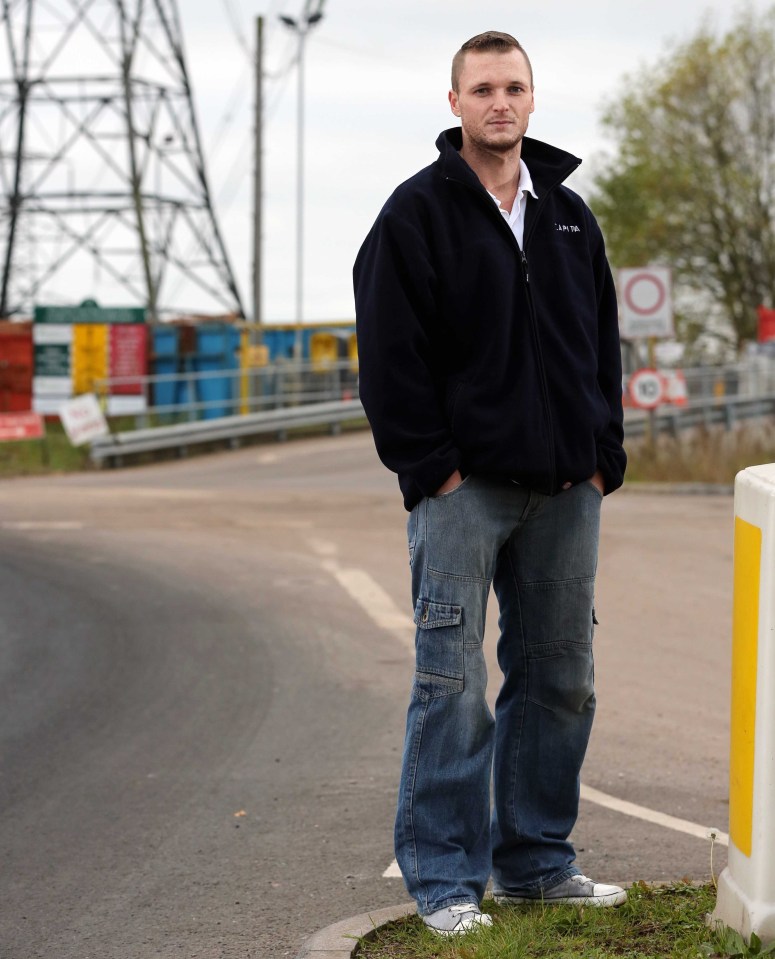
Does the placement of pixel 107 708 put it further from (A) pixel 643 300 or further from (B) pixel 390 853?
(A) pixel 643 300

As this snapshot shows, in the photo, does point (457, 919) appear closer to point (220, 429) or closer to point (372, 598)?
point (372, 598)

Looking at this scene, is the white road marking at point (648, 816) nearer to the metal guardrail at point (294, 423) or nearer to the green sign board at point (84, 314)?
the metal guardrail at point (294, 423)

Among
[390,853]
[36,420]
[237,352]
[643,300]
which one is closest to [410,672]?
[390,853]

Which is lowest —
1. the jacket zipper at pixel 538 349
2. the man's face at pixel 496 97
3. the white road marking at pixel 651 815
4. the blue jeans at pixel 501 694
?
the white road marking at pixel 651 815

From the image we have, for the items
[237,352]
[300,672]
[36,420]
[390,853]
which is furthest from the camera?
[237,352]

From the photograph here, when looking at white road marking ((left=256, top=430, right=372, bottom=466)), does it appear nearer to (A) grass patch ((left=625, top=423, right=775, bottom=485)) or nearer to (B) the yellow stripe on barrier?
(A) grass patch ((left=625, top=423, right=775, bottom=485))

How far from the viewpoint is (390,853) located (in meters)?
4.90

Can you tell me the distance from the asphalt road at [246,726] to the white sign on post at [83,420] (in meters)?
11.9

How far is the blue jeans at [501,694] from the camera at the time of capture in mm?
3750

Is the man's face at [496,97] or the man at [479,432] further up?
the man's face at [496,97]

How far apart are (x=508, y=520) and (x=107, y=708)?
3858mm

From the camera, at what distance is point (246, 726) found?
270 inches

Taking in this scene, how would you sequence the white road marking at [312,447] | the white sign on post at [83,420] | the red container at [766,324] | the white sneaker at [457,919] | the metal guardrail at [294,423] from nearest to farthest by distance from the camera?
the white sneaker at [457,919], the white sign on post at [83,420], the metal guardrail at [294,423], the white road marking at [312,447], the red container at [766,324]

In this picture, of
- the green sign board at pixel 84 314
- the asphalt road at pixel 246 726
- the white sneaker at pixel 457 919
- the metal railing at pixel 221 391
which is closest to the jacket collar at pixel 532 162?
the white sneaker at pixel 457 919
